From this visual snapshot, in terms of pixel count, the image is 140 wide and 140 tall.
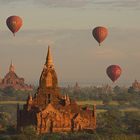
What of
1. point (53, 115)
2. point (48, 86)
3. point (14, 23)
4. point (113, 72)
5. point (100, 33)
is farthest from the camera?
point (113, 72)

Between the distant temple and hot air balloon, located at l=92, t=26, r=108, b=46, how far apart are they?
5024 cm

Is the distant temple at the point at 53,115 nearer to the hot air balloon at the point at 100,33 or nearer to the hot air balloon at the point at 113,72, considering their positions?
the hot air balloon at the point at 100,33

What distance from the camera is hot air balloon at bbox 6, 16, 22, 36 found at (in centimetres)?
15300

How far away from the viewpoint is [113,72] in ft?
605

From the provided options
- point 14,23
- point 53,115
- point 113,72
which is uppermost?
point 14,23

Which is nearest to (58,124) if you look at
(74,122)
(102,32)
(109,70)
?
(74,122)

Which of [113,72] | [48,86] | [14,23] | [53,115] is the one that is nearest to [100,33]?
[14,23]

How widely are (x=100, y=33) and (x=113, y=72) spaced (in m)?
31.3

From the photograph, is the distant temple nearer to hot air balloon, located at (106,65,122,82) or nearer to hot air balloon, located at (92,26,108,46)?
hot air balloon, located at (92,26,108,46)

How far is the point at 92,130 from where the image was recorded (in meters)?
102

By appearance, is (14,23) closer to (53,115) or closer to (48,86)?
(48,86)

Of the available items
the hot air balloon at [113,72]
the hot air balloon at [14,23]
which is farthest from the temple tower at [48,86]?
the hot air balloon at [113,72]

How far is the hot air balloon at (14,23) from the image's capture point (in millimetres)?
153000

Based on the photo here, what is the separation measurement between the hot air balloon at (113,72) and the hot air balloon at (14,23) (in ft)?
117
